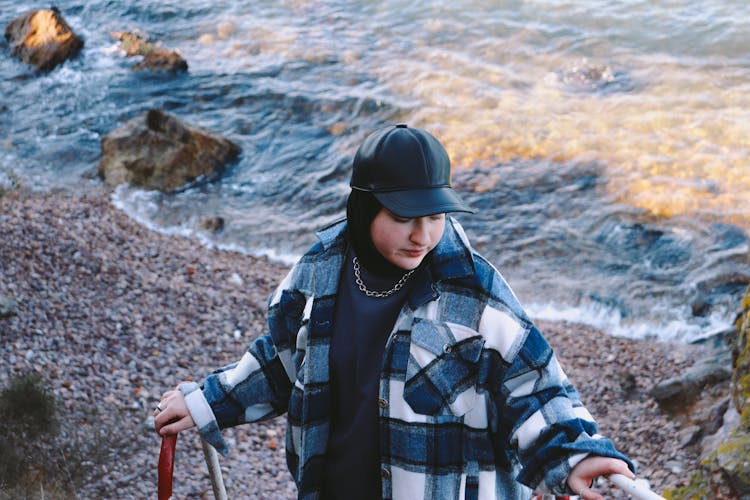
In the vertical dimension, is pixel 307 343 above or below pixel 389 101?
above

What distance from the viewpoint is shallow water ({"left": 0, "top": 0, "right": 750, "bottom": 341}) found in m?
8.95

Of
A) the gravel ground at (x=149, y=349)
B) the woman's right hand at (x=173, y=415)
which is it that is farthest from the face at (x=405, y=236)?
the gravel ground at (x=149, y=349)

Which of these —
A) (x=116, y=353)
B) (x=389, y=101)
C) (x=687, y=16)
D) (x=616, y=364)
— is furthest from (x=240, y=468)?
(x=687, y=16)

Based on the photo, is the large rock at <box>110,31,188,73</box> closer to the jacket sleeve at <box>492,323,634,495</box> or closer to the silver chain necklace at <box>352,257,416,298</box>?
the silver chain necklace at <box>352,257,416,298</box>

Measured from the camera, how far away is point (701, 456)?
5285 mm

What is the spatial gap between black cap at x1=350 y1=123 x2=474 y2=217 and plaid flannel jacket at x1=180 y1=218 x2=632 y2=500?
0.23 meters

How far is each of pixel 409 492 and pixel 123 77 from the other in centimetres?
1396

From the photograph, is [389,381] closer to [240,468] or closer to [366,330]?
[366,330]

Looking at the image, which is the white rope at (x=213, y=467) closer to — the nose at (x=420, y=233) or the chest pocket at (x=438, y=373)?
the chest pocket at (x=438, y=373)

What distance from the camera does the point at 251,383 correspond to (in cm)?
272

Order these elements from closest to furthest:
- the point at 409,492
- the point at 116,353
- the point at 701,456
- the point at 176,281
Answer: the point at 409,492, the point at 701,456, the point at 116,353, the point at 176,281

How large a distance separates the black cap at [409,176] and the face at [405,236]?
45 mm

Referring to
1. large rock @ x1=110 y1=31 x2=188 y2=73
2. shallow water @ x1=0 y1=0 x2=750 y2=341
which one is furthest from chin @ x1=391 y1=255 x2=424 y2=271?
large rock @ x1=110 y1=31 x2=188 y2=73

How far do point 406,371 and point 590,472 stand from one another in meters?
0.60
